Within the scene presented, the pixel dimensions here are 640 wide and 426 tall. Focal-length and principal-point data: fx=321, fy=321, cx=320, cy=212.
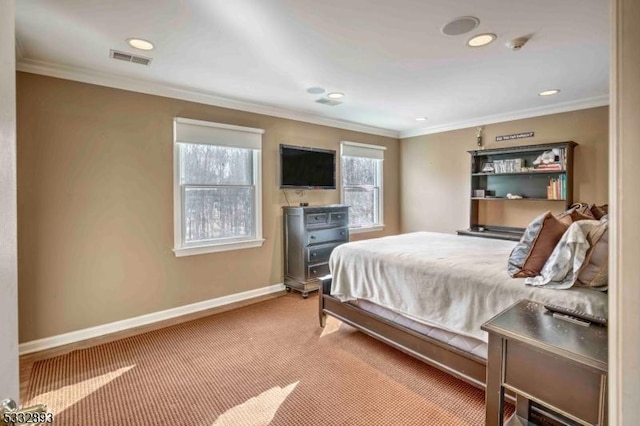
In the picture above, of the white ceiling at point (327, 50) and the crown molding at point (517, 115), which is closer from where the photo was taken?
the white ceiling at point (327, 50)

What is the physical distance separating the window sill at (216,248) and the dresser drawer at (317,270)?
731 millimetres

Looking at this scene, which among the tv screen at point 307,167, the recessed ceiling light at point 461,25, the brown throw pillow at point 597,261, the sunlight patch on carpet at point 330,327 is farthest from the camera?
the tv screen at point 307,167

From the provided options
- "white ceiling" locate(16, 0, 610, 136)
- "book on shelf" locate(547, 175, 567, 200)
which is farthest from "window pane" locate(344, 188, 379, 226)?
"book on shelf" locate(547, 175, 567, 200)

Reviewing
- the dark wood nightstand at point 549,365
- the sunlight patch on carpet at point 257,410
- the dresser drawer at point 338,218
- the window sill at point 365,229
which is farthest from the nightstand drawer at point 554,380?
the window sill at point 365,229

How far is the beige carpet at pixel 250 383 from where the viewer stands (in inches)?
77.0


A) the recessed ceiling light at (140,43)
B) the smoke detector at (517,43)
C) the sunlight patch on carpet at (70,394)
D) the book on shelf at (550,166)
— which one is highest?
the recessed ceiling light at (140,43)

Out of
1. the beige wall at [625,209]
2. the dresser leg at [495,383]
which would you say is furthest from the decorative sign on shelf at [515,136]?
the beige wall at [625,209]

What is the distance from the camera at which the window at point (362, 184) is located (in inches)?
206

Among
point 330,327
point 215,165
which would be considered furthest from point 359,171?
point 330,327

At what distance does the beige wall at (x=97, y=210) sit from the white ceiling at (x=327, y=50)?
24 cm

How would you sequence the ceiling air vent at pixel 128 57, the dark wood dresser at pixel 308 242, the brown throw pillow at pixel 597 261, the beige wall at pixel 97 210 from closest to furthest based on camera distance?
the brown throw pillow at pixel 597 261, the ceiling air vent at pixel 128 57, the beige wall at pixel 97 210, the dark wood dresser at pixel 308 242

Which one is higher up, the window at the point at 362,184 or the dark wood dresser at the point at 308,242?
the window at the point at 362,184

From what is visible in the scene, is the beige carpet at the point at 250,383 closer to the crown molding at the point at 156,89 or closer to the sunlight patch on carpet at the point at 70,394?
the sunlight patch on carpet at the point at 70,394

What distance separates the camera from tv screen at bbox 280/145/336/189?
4.31 meters
